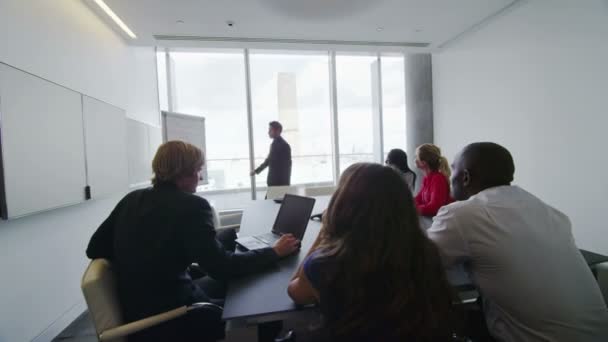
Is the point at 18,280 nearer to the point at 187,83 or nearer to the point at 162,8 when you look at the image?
the point at 162,8

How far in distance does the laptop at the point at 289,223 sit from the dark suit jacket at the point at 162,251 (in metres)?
0.39

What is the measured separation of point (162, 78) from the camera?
4.86m

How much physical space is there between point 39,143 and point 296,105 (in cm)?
369

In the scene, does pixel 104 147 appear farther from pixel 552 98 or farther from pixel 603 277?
pixel 552 98

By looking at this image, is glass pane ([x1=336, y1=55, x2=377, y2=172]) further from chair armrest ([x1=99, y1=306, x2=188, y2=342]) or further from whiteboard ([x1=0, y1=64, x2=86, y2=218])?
chair armrest ([x1=99, y1=306, x2=188, y2=342])

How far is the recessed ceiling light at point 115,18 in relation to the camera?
2.94 metres

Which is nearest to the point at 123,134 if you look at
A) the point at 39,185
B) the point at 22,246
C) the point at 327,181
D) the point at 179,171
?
the point at 39,185

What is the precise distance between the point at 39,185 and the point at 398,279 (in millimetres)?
2451

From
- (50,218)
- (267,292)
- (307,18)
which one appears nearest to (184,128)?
(50,218)

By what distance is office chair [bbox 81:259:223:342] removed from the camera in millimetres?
1139

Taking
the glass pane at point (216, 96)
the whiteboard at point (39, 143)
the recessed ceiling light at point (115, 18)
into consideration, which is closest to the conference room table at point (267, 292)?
the whiteboard at point (39, 143)

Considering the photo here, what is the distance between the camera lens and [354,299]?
2.47ft

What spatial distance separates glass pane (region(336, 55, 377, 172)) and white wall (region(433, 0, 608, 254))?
67.4 inches

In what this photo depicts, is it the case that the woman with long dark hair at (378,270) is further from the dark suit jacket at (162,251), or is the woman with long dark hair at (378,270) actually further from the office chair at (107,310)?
the office chair at (107,310)
